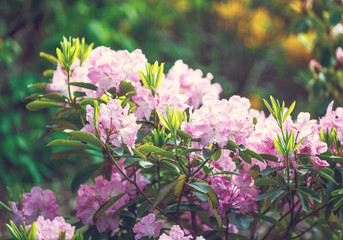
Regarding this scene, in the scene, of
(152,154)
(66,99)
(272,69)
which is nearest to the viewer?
(152,154)

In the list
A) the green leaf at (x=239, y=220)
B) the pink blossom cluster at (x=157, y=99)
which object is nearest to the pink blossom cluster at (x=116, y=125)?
the pink blossom cluster at (x=157, y=99)

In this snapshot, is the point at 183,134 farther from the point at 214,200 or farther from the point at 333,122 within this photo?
the point at 333,122

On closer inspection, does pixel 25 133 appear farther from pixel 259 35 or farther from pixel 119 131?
pixel 259 35

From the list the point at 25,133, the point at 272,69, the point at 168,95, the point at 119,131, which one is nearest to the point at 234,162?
the point at 168,95

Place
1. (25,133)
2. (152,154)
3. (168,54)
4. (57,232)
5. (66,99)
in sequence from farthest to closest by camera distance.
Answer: (168,54), (25,133), (66,99), (152,154), (57,232)

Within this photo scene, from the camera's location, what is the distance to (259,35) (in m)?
5.68

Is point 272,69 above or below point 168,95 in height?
above

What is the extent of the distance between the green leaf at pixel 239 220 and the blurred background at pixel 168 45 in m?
1.08

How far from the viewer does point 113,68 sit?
1159 mm

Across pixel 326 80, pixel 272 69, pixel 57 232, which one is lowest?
pixel 57 232

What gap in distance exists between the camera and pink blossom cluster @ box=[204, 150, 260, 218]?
1.18m

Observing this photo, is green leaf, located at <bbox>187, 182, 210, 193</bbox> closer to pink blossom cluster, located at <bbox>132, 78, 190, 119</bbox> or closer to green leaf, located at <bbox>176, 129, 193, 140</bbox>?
green leaf, located at <bbox>176, 129, 193, 140</bbox>

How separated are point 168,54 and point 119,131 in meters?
4.11

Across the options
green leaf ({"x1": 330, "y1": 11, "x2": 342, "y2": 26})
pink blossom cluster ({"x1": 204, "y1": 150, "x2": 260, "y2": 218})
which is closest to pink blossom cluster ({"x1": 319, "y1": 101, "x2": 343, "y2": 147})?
pink blossom cluster ({"x1": 204, "y1": 150, "x2": 260, "y2": 218})
